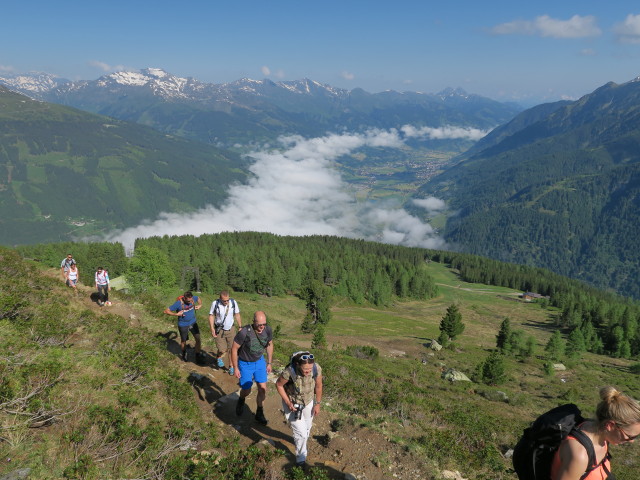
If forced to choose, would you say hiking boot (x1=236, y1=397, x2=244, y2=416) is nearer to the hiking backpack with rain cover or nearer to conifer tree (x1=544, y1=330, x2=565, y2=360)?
the hiking backpack with rain cover

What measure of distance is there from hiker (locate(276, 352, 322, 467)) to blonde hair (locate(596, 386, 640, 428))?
5310 millimetres

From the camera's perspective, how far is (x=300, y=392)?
8.27 meters

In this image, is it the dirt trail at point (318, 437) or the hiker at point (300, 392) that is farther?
the dirt trail at point (318, 437)

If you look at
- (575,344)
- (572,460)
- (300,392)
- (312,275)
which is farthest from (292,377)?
(312,275)

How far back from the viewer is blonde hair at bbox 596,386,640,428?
4.46 m

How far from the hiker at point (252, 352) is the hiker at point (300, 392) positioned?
6.46ft

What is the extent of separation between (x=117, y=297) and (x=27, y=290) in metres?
9.11

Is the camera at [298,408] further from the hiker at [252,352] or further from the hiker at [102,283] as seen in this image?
the hiker at [102,283]

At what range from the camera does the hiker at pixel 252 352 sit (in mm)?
10141

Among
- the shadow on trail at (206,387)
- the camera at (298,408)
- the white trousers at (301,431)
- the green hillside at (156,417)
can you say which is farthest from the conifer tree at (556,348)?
the camera at (298,408)

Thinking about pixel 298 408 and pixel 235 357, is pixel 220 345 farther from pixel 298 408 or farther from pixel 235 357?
pixel 298 408

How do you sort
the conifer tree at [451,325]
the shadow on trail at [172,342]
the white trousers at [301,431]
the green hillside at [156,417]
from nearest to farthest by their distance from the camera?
the green hillside at [156,417], the white trousers at [301,431], the shadow on trail at [172,342], the conifer tree at [451,325]

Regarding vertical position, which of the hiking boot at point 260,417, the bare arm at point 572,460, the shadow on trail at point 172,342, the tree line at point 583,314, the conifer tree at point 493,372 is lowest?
the tree line at point 583,314

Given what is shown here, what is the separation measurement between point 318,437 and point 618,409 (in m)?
8.73
